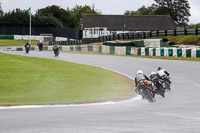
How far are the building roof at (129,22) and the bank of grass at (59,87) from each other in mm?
87439

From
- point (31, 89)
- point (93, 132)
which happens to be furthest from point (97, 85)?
point (93, 132)

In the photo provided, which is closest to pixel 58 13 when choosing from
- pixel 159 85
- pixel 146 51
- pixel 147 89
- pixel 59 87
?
pixel 146 51

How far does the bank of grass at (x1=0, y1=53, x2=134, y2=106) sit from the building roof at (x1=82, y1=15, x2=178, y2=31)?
3442 inches

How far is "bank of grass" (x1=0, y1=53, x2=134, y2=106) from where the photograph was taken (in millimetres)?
14273

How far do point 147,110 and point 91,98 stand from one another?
3.72 metres

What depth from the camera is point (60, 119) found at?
9453mm

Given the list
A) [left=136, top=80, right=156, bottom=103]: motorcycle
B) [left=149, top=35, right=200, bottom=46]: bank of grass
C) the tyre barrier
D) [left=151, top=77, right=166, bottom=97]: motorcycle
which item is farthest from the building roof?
[left=136, top=80, right=156, bottom=103]: motorcycle

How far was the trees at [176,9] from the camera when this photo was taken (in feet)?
418

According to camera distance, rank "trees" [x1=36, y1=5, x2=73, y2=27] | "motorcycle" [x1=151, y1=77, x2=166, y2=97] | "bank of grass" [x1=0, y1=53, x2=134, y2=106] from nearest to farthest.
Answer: "bank of grass" [x1=0, y1=53, x2=134, y2=106]
"motorcycle" [x1=151, y1=77, x2=166, y2=97]
"trees" [x1=36, y1=5, x2=73, y2=27]

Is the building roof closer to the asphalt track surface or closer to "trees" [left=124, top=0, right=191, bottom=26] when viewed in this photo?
"trees" [left=124, top=0, right=191, bottom=26]

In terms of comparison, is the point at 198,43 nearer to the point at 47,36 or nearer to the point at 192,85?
the point at 192,85

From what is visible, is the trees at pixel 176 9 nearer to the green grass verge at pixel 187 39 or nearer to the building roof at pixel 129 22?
the building roof at pixel 129 22

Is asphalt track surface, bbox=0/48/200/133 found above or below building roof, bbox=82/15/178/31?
below

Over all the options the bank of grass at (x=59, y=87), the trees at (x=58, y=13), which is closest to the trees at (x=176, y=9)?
the trees at (x=58, y=13)
